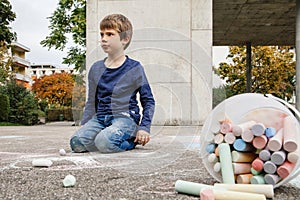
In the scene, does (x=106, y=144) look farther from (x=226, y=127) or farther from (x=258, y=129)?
(x=258, y=129)

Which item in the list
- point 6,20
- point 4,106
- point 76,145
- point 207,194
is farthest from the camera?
point 6,20

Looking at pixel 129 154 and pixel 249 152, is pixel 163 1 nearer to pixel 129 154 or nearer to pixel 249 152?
pixel 129 154

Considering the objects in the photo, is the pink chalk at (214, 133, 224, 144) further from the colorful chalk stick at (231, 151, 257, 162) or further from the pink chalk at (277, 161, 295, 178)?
the pink chalk at (277, 161, 295, 178)

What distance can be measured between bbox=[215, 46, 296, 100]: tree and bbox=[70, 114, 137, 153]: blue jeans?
54.6 feet

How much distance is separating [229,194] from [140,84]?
1.50m

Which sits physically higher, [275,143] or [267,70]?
[267,70]

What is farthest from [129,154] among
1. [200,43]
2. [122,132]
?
[200,43]

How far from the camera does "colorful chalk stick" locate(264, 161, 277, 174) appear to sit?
1.39m

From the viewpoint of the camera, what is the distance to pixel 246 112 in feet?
5.40

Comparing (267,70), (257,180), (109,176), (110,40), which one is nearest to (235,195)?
(257,180)

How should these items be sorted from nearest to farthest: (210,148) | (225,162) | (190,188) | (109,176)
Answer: (190,188), (225,162), (210,148), (109,176)

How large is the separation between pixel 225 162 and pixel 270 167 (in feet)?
0.51

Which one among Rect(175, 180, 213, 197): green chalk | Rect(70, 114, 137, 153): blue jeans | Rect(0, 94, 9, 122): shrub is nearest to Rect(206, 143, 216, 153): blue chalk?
Rect(175, 180, 213, 197): green chalk

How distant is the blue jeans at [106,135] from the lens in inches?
99.6
